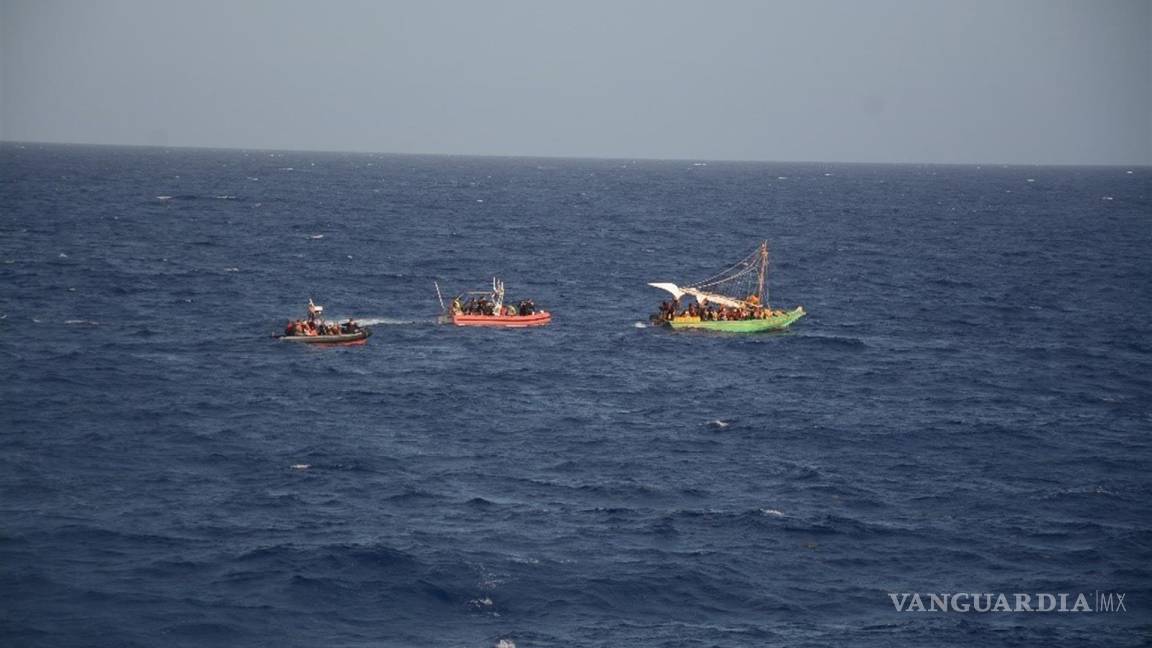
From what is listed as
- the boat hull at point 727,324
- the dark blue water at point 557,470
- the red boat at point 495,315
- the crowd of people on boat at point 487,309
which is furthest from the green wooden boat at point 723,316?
the crowd of people on boat at point 487,309

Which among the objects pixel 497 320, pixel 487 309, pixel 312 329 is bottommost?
pixel 497 320

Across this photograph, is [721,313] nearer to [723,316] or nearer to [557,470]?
[723,316]

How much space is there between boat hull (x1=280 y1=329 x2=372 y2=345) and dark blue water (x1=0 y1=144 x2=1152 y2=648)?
105 centimetres

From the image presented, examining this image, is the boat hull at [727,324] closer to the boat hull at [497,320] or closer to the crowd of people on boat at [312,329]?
the boat hull at [497,320]

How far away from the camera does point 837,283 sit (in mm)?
135625

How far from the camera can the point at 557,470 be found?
64.2 metres

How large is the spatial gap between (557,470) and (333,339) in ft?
109

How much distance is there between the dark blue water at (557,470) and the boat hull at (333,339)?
1046mm

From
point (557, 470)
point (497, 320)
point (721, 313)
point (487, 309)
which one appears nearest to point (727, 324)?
point (721, 313)

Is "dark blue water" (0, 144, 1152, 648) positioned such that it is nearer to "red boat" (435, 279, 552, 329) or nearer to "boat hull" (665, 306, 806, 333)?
"boat hull" (665, 306, 806, 333)

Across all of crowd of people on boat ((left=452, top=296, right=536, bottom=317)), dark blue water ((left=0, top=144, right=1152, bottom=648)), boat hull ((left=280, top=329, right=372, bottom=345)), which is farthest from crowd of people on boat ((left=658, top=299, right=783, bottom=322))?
boat hull ((left=280, top=329, right=372, bottom=345))

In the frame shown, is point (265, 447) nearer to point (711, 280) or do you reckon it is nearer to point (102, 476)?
point (102, 476)

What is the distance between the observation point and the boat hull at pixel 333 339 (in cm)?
9194

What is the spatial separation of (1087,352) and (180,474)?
67037mm
